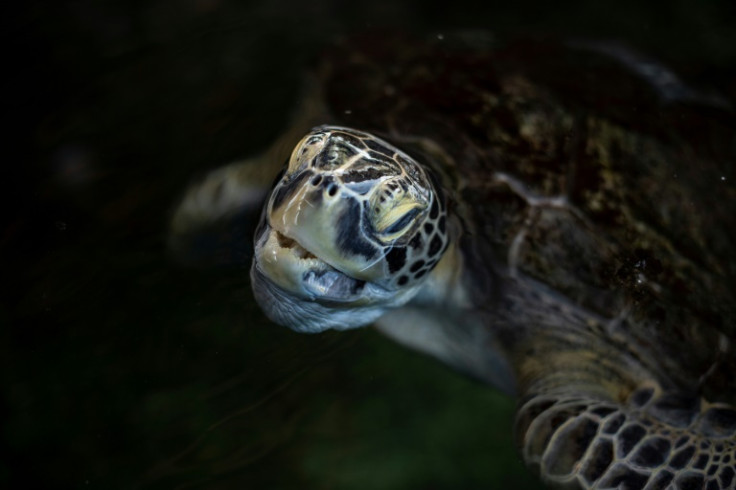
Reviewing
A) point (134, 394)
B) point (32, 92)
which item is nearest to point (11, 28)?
point (32, 92)

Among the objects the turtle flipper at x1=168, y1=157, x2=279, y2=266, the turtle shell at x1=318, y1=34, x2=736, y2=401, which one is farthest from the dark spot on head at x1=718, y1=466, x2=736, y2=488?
the turtle flipper at x1=168, y1=157, x2=279, y2=266

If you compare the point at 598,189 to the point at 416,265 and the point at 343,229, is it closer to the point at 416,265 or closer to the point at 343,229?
the point at 416,265

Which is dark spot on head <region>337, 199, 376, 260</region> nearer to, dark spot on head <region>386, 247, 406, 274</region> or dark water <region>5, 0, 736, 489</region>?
dark spot on head <region>386, 247, 406, 274</region>

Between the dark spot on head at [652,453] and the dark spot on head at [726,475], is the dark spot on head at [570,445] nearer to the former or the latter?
the dark spot on head at [652,453]

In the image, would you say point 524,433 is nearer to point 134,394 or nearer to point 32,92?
point 134,394

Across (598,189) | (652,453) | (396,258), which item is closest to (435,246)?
(396,258)

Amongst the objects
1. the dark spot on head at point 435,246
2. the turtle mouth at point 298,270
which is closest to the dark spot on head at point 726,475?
the dark spot on head at point 435,246
